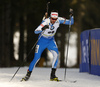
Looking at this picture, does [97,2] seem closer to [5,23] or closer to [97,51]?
[5,23]

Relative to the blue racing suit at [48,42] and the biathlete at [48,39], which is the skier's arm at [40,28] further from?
the blue racing suit at [48,42]

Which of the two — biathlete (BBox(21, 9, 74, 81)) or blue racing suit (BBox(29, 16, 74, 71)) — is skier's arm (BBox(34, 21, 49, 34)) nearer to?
biathlete (BBox(21, 9, 74, 81))

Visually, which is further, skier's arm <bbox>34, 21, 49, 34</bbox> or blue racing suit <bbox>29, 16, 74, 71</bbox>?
blue racing suit <bbox>29, 16, 74, 71</bbox>

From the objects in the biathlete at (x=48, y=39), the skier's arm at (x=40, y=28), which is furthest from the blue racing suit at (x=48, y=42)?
the skier's arm at (x=40, y=28)

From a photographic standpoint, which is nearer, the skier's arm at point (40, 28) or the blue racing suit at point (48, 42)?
the skier's arm at point (40, 28)

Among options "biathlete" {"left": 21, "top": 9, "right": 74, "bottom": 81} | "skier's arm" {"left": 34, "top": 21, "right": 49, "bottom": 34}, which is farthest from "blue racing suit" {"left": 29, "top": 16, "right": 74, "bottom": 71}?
"skier's arm" {"left": 34, "top": 21, "right": 49, "bottom": 34}

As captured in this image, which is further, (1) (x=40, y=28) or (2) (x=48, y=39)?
A: (2) (x=48, y=39)

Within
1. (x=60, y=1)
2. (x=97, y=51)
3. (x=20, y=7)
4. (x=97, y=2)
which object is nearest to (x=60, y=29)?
(x=60, y=1)

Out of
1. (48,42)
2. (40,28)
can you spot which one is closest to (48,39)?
(48,42)

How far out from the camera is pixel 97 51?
466 inches

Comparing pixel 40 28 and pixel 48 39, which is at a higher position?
pixel 40 28

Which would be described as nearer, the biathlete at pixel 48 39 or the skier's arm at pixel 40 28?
the skier's arm at pixel 40 28

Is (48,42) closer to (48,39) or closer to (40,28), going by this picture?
(48,39)

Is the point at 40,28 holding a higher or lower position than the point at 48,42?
higher
